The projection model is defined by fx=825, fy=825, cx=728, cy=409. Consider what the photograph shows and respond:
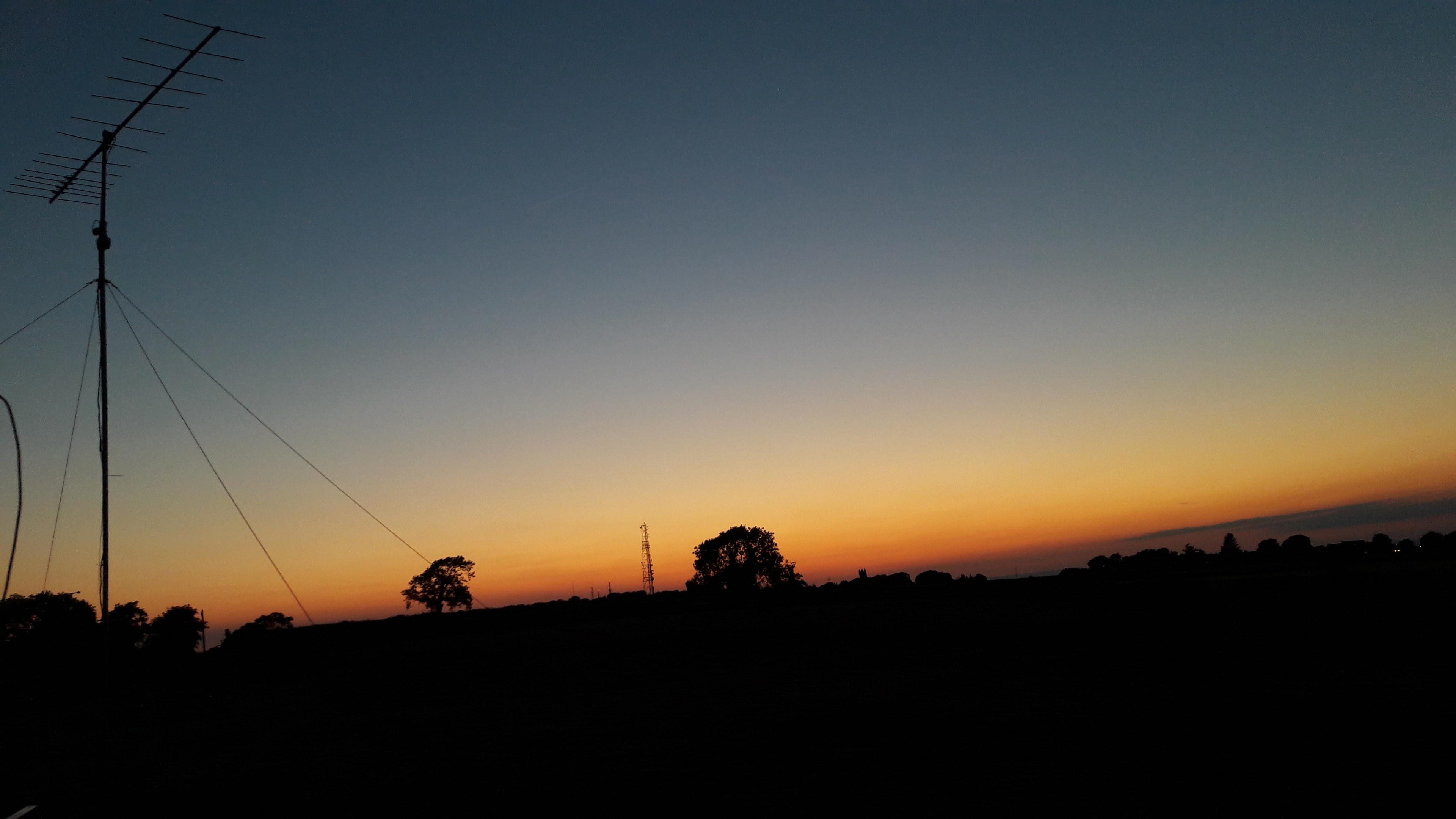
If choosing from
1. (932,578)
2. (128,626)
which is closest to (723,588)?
(932,578)

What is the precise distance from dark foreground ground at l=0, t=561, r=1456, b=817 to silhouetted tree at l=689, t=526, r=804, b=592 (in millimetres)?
72640

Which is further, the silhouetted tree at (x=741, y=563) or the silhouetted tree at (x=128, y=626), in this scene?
the silhouetted tree at (x=741, y=563)

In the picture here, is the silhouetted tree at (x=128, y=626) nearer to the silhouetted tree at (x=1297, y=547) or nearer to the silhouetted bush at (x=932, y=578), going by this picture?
the silhouetted bush at (x=932, y=578)

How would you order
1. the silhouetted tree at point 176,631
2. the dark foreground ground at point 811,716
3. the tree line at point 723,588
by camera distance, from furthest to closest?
the silhouetted tree at point 176,631, the tree line at point 723,588, the dark foreground ground at point 811,716

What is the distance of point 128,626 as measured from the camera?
283ft

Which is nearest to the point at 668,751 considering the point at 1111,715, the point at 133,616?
the point at 1111,715

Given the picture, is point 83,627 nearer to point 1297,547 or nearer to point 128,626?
point 128,626

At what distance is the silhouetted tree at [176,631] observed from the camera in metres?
102

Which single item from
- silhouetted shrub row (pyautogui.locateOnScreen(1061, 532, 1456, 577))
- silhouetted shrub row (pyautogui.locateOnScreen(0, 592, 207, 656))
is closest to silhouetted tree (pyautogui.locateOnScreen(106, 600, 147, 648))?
silhouetted shrub row (pyautogui.locateOnScreen(0, 592, 207, 656))

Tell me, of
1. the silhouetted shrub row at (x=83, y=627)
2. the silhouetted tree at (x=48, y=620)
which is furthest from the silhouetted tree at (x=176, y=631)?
the silhouetted tree at (x=48, y=620)

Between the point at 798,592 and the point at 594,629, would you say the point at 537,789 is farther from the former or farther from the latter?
the point at 798,592

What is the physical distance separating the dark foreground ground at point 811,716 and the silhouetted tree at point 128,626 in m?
57.3

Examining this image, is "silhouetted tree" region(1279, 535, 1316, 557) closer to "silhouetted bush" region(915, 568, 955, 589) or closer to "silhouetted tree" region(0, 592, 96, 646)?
"silhouetted bush" region(915, 568, 955, 589)

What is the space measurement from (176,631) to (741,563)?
72280 mm
